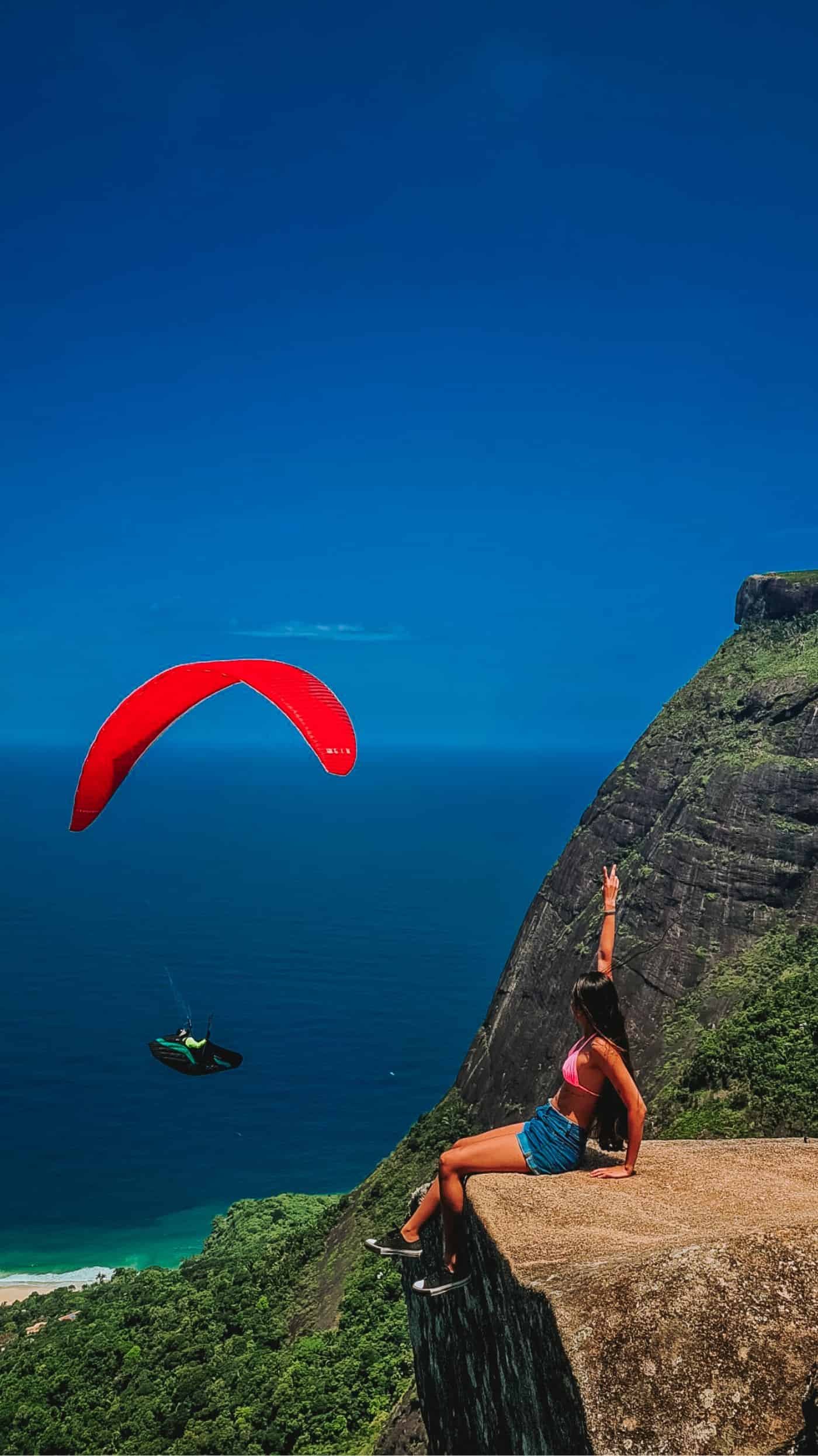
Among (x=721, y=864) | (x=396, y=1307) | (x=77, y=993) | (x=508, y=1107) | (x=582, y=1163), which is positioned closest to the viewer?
(x=582, y=1163)


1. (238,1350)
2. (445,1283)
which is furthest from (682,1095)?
(445,1283)

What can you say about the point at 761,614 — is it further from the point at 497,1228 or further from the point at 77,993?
the point at 77,993

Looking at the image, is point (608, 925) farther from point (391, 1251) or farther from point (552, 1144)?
point (391, 1251)

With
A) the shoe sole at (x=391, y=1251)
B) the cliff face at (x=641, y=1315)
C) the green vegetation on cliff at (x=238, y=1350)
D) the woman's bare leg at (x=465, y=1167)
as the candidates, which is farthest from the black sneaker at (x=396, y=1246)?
the green vegetation on cliff at (x=238, y=1350)

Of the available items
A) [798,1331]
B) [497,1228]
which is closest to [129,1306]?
[497,1228]

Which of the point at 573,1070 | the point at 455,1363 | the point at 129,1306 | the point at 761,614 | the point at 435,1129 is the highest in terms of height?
the point at 761,614

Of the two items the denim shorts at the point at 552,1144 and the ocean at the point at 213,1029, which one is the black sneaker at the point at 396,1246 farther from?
the ocean at the point at 213,1029

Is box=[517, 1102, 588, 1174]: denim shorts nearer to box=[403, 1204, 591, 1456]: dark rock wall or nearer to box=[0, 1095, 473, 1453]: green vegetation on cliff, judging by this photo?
box=[403, 1204, 591, 1456]: dark rock wall
